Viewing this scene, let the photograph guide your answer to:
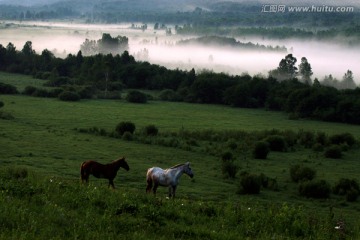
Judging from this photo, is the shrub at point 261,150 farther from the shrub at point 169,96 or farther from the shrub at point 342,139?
the shrub at point 169,96

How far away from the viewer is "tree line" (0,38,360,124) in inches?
3750

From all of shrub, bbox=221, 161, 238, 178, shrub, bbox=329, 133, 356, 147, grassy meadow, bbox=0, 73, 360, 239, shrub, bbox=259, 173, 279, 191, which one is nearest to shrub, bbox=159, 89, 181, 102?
grassy meadow, bbox=0, 73, 360, 239

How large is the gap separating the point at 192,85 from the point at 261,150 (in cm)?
6650

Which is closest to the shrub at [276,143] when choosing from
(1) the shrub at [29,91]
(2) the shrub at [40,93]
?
(2) the shrub at [40,93]

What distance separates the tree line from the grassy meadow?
5523 mm

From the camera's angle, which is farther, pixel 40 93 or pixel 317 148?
pixel 40 93

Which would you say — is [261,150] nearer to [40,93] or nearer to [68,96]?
[68,96]

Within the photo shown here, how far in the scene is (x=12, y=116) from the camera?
64.4m

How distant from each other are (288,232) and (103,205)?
17.4 feet

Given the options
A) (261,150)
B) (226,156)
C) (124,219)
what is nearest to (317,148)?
(261,150)

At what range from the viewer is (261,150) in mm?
47750

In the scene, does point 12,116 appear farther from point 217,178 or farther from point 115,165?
point 115,165

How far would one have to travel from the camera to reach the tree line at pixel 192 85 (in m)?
95.2

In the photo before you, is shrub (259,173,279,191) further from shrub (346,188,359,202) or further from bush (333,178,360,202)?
shrub (346,188,359,202)
